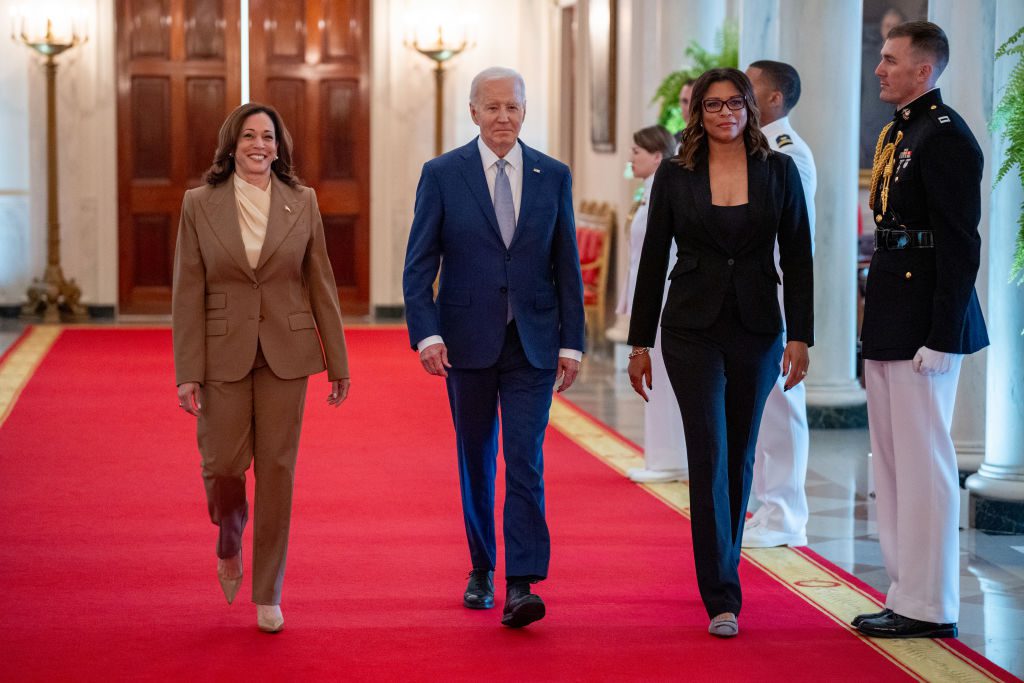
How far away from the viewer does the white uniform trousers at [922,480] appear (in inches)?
181

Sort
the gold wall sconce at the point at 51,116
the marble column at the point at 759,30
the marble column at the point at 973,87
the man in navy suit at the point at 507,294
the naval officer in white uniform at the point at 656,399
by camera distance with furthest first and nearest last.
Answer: the gold wall sconce at the point at 51,116 → the marble column at the point at 759,30 → the naval officer in white uniform at the point at 656,399 → the marble column at the point at 973,87 → the man in navy suit at the point at 507,294

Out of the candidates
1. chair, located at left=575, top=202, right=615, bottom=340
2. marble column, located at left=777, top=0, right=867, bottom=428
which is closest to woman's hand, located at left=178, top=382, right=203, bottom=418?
marble column, located at left=777, top=0, right=867, bottom=428

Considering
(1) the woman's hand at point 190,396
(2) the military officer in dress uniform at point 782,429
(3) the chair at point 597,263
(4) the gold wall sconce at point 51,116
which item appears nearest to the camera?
(1) the woman's hand at point 190,396

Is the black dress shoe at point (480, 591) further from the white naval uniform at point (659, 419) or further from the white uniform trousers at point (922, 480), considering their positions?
the white naval uniform at point (659, 419)

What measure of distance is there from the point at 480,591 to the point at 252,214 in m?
1.46

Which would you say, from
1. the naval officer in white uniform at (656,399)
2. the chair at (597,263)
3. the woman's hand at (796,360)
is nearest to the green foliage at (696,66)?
the chair at (597,263)

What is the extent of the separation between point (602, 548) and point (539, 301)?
5.23 feet

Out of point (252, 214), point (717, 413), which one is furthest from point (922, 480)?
point (252, 214)

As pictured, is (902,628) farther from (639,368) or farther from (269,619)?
(269,619)

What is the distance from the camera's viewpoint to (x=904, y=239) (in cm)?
463

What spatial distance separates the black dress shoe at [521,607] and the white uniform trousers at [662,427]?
2.62 m

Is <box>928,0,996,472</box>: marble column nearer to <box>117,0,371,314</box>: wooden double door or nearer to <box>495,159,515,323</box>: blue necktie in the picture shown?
<box>495,159,515,323</box>: blue necktie

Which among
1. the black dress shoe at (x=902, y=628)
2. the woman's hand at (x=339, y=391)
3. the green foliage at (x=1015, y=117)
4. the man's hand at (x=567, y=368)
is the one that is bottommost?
the black dress shoe at (x=902, y=628)

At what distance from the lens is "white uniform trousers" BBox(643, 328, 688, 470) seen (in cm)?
729
